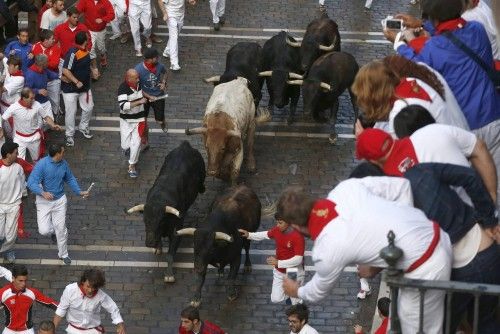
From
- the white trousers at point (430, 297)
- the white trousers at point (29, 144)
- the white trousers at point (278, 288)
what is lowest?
the white trousers at point (29, 144)

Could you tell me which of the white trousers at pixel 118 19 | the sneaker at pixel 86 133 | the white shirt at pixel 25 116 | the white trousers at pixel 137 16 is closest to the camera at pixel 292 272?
the white shirt at pixel 25 116

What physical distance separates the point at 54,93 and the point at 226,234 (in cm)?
580

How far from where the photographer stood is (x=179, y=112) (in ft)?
66.2

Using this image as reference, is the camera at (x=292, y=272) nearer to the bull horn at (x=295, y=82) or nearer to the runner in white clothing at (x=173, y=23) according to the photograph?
the bull horn at (x=295, y=82)

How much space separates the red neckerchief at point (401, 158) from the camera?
320 inches

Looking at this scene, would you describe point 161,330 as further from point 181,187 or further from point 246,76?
point 246,76

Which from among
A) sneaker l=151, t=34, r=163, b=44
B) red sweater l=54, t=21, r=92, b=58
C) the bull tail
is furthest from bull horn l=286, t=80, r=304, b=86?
sneaker l=151, t=34, r=163, b=44

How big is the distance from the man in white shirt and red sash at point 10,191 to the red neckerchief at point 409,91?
24.2 feet

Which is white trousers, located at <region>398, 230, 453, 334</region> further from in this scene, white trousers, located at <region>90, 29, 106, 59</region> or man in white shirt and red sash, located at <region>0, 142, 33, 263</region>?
white trousers, located at <region>90, 29, 106, 59</region>

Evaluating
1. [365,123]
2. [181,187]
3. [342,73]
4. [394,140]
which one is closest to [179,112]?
[342,73]

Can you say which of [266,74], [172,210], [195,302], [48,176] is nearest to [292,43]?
[266,74]

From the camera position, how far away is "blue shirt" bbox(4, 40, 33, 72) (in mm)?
17953

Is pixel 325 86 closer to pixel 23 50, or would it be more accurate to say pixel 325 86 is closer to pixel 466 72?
pixel 23 50

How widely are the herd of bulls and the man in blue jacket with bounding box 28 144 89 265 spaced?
1.01 metres
